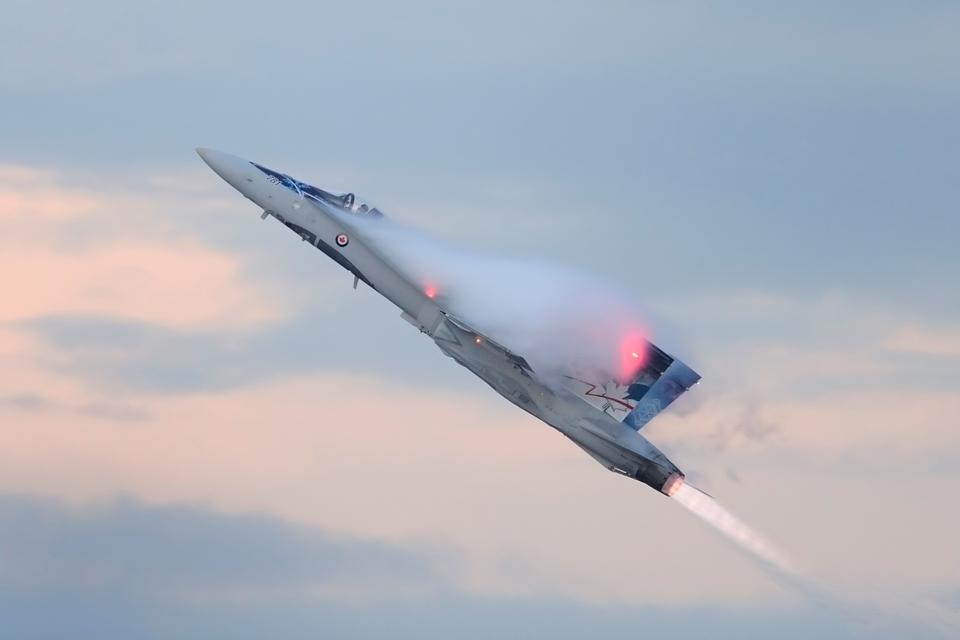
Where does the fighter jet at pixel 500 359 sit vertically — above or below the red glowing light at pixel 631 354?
below

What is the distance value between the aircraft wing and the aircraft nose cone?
13708mm

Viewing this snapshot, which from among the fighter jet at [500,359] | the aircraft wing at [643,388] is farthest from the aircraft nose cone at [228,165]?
the aircraft wing at [643,388]

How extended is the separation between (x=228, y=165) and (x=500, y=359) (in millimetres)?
11894

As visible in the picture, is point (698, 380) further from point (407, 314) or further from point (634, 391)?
point (407, 314)

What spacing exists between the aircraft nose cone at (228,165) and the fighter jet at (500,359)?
0.12ft

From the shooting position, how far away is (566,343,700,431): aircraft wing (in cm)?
6419

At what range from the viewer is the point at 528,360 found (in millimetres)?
64250

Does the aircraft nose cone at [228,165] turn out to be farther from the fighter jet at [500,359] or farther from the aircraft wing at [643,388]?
the aircraft wing at [643,388]

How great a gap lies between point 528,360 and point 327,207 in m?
8.99

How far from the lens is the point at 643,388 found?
64.8 metres

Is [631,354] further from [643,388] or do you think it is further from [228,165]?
[228,165]

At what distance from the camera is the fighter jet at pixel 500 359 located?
64375 millimetres

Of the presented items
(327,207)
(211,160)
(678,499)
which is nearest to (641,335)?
(678,499)

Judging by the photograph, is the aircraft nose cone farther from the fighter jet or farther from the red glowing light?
the red glowing light
